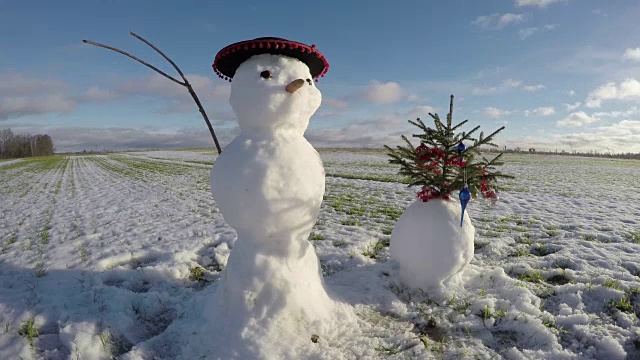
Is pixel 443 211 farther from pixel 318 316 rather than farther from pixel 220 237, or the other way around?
pixel 220 237

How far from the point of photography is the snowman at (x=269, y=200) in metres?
2.87

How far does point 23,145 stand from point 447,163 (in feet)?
490

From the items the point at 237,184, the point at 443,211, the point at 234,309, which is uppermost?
the point at 237,184

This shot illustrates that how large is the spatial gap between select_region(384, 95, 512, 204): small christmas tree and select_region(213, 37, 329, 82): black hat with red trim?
126 cm

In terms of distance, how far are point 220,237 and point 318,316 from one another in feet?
10.9

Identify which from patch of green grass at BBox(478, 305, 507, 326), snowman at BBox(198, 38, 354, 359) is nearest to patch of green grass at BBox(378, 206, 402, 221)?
patch of green grass at BBox(478, 305, 507, 326)

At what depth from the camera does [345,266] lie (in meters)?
4.66

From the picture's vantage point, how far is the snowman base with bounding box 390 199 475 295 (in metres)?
3.49

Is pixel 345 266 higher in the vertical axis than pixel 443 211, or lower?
lower

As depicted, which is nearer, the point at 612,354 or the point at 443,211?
the point at 612,354

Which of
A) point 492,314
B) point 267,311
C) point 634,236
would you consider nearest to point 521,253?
point 492,314

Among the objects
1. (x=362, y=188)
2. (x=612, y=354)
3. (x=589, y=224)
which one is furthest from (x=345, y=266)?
(x=362, y=188)

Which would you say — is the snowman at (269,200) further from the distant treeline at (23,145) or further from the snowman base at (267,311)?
the distant treeline at (23,145)

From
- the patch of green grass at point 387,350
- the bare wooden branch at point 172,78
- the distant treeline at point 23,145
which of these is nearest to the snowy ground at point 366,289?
the patch of green grass at point 387,350
